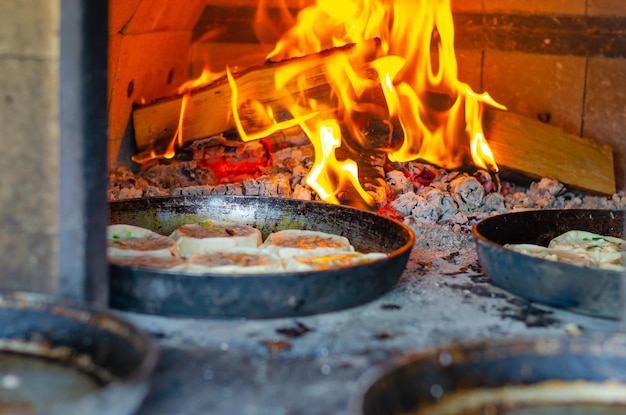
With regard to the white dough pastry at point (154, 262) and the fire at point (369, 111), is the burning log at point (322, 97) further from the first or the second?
the white dough pastry at point (154, 262)

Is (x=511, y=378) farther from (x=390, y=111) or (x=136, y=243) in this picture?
(x=390, y=111)

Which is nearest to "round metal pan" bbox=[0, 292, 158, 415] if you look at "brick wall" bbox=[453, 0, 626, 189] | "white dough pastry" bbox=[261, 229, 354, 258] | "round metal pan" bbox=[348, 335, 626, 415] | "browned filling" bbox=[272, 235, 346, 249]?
"round metal pan" bbox=[348, 335, 626, 415]

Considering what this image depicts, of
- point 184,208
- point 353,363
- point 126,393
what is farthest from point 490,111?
point 126,393

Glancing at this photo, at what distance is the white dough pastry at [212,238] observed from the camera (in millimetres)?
3902

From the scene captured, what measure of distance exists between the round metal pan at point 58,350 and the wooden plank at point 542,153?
3.90 metres

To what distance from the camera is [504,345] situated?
7.97 feet

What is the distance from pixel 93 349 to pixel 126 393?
566 millimetres

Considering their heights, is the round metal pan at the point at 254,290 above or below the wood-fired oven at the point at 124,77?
below

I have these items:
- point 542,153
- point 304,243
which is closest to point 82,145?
point 304,243

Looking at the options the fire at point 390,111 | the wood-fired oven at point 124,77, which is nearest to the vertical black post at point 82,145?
the wood-fired oven at point 124,77

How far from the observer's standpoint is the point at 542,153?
5.87 m

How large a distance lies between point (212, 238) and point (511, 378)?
1853mm

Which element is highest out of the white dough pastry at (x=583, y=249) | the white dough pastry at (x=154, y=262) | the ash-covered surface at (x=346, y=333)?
the white dough pastry at (x=583, y=249)

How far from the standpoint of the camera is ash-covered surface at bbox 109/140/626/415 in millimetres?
2539
